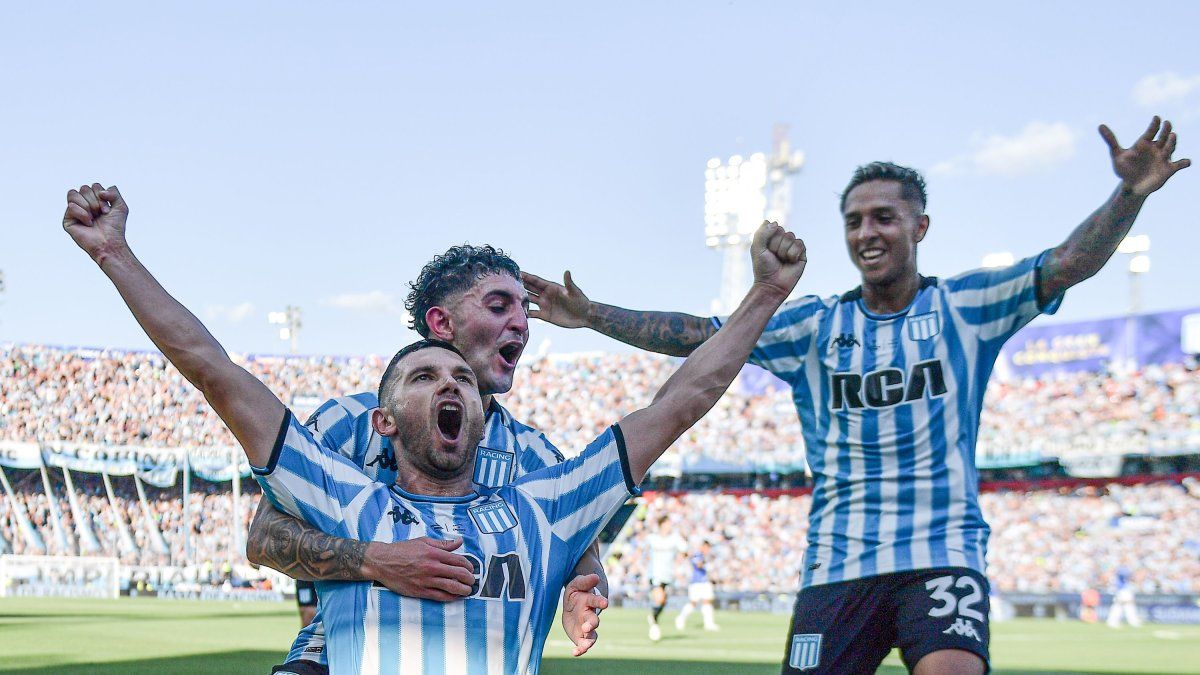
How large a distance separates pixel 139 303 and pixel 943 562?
329 cm

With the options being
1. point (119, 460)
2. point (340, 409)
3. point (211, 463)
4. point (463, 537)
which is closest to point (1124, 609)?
point (340, 409)

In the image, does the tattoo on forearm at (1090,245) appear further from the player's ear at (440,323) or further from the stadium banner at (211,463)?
the stadium banner at (211,463)

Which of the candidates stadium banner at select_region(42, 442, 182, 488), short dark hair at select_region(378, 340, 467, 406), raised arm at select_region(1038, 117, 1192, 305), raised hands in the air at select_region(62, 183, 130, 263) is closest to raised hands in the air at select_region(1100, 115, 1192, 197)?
raised arm at select_region(1038, 117, 1192, 305)

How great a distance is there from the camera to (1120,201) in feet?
16.1

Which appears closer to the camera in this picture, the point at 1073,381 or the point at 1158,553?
the point at 1158,553

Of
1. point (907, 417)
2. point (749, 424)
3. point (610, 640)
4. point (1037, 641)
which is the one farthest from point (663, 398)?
point (749, 424)

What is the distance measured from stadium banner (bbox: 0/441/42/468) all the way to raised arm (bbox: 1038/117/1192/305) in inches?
1804

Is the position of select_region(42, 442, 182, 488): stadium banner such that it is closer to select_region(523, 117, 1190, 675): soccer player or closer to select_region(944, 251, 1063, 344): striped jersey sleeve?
select_region(523, 117, 1190, 675): soccer player

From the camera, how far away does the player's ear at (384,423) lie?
12.3ft

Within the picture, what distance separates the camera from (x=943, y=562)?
4.99 m

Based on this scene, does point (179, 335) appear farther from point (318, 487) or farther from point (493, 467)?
point (493, 467)

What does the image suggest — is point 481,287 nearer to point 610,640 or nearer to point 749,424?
point 610,640

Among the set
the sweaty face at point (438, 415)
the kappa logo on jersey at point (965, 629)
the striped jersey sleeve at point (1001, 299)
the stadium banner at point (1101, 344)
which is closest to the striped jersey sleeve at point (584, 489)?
the sweaty face at point (438, 415)

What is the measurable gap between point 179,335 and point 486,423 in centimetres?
174
